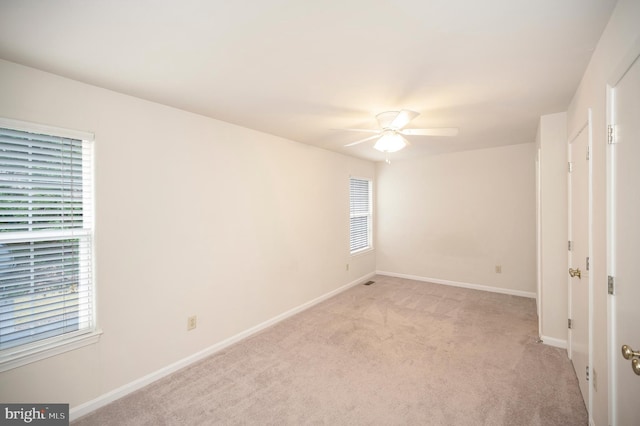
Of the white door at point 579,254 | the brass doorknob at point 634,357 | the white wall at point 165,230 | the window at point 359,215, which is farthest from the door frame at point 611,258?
the window at point 359,215

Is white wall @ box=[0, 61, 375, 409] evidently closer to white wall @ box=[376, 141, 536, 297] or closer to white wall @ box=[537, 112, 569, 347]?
white wall @ box=[376, 141, 536, 297]

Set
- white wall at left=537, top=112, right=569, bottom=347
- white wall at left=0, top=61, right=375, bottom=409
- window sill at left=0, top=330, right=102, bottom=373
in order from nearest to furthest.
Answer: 1. window sill at left=0, top=330, right=102, bottom=373
2. white wall at left=0, top=61, right=375, bottom=409
3. white wall at left=537, top=112, right=569, bottom=347

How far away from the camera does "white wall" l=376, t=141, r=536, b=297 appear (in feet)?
14.3

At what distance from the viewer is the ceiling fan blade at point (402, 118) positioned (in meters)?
2.29

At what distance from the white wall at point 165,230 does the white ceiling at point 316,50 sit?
0.24m

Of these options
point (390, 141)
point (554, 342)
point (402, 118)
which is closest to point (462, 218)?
point (554, 342)

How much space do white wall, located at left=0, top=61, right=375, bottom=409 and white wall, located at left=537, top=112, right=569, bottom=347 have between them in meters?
2.83

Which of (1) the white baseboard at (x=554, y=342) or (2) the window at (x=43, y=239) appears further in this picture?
(1) the white baseboard at (x=554, y=342)

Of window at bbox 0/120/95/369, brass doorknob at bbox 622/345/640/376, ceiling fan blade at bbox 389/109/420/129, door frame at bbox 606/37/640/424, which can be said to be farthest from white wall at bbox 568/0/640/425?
window at bbox 0/120/95/369

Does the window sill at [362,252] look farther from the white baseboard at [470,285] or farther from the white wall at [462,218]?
the white baseboard at [470,285]

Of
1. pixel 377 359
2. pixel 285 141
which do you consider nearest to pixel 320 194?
pixel 285 141

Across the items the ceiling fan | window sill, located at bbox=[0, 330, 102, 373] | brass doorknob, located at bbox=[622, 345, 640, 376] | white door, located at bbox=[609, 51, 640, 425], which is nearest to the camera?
brass doorknob, located at bbox=[622, 345, 640, 376]

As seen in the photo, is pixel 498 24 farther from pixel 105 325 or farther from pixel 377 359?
pixel 105 325

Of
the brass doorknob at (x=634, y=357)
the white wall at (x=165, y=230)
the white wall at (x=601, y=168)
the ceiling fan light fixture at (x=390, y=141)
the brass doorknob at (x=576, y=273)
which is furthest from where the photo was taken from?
the ceiling fan light fixture at (x=390, y=141)
